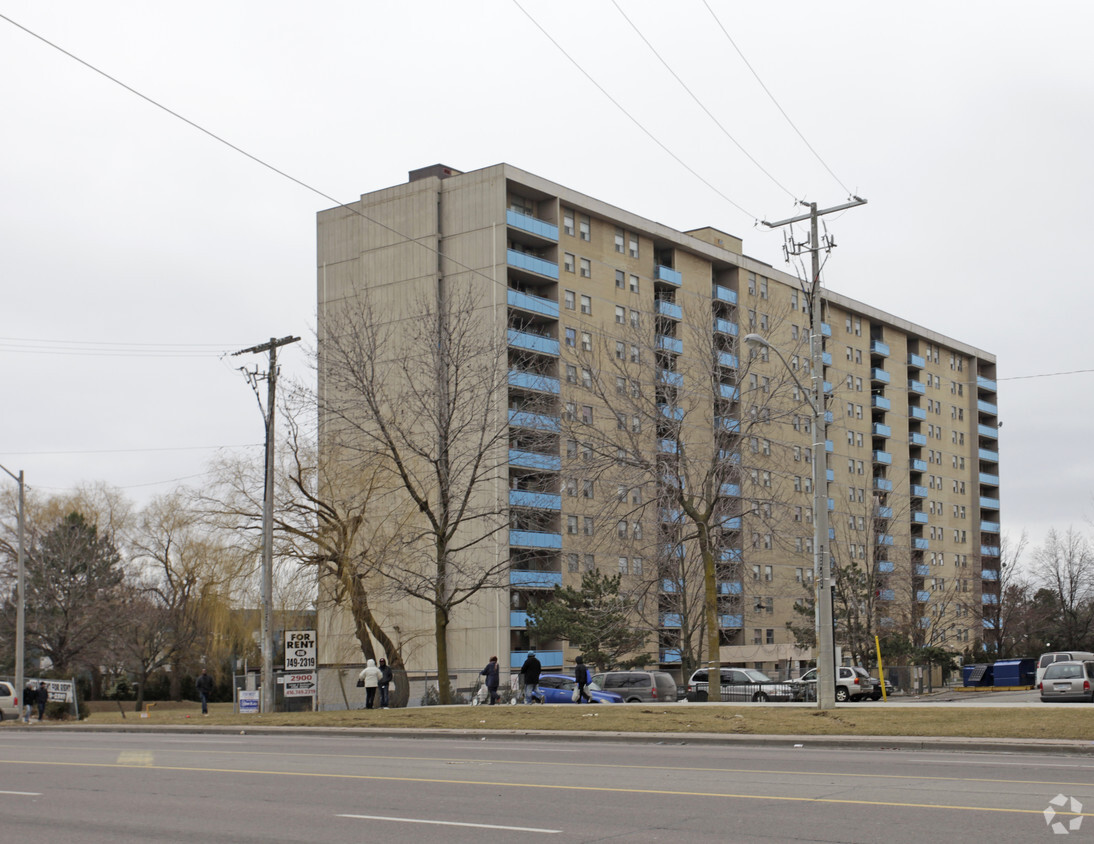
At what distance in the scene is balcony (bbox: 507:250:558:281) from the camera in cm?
6788

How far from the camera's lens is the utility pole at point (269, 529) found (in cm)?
3459

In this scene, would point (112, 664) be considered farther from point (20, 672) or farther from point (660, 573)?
point (660, 573)

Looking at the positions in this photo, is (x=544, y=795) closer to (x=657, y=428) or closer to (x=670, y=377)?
(x=657, y=428)

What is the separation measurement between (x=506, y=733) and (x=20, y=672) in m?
28.2

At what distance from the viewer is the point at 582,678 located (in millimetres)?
34500

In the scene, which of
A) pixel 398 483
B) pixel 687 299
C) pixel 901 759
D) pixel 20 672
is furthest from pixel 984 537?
pixel 901 759

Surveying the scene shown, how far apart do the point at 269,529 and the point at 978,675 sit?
50.0 metres

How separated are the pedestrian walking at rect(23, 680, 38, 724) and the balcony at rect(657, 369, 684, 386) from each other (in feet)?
79.2

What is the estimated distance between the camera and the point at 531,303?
68438 millimetres

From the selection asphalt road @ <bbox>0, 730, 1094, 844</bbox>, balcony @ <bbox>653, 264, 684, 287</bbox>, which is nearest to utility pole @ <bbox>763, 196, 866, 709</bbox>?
asphalt road @ <bbox>0, 730, 1094, 844</bbox>

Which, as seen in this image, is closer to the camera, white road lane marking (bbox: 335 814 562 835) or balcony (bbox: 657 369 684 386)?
white road lane marking (bbox: 335 814 562 835)

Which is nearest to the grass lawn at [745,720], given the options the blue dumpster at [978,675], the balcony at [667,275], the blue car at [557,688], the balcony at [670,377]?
the balcony at [670,377]

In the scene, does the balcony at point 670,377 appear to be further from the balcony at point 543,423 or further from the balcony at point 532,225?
the balcony at point 532,225

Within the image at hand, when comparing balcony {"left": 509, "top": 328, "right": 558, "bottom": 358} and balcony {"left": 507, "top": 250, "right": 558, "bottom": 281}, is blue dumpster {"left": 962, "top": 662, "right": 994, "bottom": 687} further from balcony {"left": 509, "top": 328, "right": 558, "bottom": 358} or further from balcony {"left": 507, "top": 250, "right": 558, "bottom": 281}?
balcony {"left": 507, "top": 250, "right": 558, "bottom": 281}
